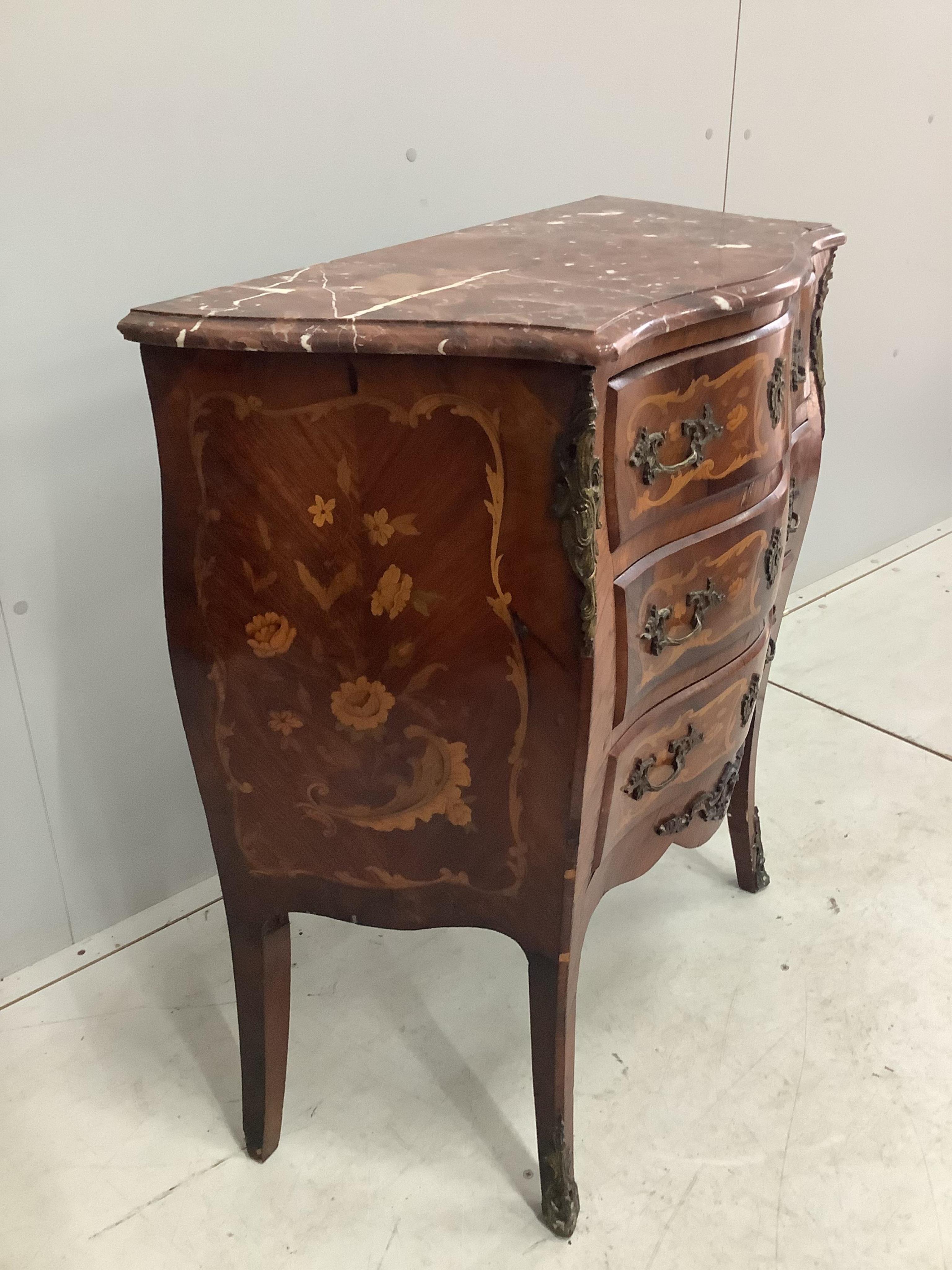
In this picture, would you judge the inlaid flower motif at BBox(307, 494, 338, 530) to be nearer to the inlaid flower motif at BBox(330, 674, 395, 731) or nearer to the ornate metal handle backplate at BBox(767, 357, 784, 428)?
the inlaid flower motif at BBox(330, 674, 395, 731)

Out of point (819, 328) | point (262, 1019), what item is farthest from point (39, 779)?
point (819, 328)

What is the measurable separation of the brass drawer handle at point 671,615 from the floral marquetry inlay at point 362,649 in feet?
0.51

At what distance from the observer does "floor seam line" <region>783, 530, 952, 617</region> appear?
2.65 metres

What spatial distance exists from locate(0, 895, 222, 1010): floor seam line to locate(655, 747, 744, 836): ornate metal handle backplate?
0.81 metres

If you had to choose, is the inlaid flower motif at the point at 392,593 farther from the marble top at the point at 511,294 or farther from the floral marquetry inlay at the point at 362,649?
Answer: the marble top at the point at 511,294

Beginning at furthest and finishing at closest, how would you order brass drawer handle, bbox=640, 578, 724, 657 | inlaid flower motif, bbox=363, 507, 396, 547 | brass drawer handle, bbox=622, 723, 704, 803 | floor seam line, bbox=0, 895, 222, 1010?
floor seam line, bbox=0, 895, 222, 1010, brass drawer handle, bbox=622, 723, 704, 803, brass drawer handle, bbox=640, 578, 724, 657, inlaid flower motif, bbox=363, 507, 396, 547

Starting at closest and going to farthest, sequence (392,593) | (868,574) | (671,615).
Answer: (392,593) → (671,615) → (868,574)

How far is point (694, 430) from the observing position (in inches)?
39.4

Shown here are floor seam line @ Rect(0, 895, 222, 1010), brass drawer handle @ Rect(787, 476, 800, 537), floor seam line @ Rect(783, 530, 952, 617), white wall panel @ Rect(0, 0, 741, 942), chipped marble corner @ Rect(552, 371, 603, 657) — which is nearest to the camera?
chipped marble corner @ Rect(552, 371, 603, 657)

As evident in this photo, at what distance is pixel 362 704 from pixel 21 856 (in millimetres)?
788

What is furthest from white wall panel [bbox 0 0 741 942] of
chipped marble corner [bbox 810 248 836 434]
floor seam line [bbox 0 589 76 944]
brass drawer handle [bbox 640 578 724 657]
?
brass drawer handle [bbox 640 578 724 657]

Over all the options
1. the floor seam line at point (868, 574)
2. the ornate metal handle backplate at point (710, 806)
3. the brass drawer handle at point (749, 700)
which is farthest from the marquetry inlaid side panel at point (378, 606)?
the floor seam line at point (868, 574)

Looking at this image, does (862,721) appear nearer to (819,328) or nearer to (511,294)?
(819,328)

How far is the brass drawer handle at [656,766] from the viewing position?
3.78 ft
